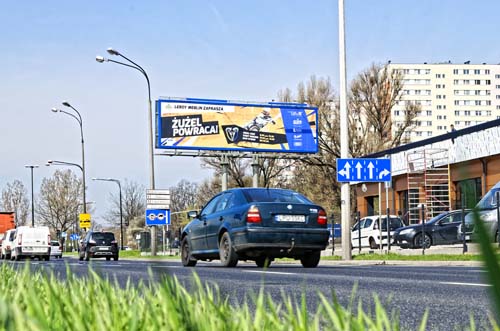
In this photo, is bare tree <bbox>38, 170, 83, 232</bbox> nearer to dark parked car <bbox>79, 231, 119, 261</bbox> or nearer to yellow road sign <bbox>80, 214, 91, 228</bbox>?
yellow road sign <bbox>80, 214, 91, 228</bbox>

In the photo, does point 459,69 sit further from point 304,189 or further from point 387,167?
point 387,167

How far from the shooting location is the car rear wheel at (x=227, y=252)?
1481 centimetres

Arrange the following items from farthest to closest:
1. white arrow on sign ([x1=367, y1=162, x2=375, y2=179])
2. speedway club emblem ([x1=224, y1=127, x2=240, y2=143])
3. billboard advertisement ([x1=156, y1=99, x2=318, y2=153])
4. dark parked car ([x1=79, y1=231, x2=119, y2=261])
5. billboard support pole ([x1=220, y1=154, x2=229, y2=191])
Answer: speedway club emblem ([x1=224, y1=127, x2=240, y2=143])
billboard support pole ([x1=220, y1=154, x2=229, y2=191])
billboard advertisement ([x1=156, y1=99, x2=318, y2=153])
dark parked car ([x1=79, y1=231, x2=119, y2=261])
white arrow on sign ([x1=367, y1=162, x2=375, y2=179])

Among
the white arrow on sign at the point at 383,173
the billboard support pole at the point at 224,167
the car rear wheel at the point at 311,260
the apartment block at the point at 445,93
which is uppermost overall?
the apartment block at the point at 445,93

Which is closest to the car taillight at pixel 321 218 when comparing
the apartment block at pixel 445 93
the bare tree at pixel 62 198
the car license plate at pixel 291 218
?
the car license plate at pixel 291 218

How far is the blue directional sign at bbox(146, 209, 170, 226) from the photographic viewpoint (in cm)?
3708

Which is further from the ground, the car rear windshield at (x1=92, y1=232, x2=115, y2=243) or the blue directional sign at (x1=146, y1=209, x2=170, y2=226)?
the blue directional sign at (x1=146, y1=209, x2=170, y2=226)

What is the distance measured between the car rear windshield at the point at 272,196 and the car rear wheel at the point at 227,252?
2.84ft

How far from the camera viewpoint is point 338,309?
1978 millimetres

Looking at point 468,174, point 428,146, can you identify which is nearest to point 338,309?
point 468,174

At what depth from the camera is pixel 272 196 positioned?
1515cm

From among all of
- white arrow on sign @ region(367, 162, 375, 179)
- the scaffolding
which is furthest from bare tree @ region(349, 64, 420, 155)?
white arrow on sign @ region(367, 162, 375, 179)

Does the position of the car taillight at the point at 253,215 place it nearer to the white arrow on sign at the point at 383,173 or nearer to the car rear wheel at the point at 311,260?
the car rear wheel at the point at 311,260

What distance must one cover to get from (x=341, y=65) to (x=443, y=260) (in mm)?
8149
